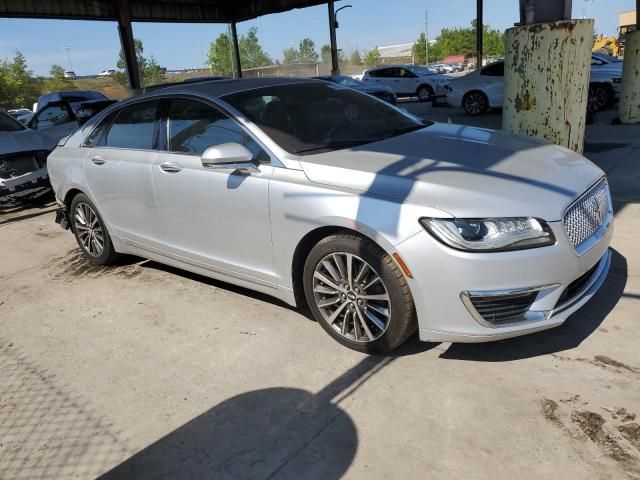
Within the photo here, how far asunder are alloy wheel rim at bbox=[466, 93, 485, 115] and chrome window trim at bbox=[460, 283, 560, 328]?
1262cm

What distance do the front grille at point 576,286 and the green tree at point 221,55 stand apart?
242 ft

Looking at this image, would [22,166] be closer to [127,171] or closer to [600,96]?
[127,171]

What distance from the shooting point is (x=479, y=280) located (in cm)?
262

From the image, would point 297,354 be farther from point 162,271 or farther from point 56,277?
point 56,277

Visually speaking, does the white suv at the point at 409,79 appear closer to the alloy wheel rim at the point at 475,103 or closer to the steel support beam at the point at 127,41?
the alloy wheel rim at the point at 475,103

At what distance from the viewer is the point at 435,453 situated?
7.82ft

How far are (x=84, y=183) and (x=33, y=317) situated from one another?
4.18ft

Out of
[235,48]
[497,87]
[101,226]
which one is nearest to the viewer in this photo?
[101,226]

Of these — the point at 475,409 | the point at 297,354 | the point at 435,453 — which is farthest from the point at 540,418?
the point at 297,354

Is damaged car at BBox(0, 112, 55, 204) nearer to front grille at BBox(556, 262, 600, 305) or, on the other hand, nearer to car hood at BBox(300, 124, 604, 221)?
car hood at BBox(300, 124, 604, 221)

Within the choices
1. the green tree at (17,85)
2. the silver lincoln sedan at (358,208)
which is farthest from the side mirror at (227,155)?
the green tree at (17,85)

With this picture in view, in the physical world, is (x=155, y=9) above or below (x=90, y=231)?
above

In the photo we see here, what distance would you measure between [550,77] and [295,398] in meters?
4.52

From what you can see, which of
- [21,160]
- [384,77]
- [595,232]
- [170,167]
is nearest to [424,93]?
[384,77]
